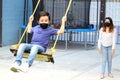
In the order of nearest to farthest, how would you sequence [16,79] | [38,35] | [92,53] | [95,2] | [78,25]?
1. [38,35]
2. [16,79]
3. [92,53]
4. [78,25]
5. [95,2]

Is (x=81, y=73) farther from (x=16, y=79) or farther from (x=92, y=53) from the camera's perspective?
(x=92, y=53)

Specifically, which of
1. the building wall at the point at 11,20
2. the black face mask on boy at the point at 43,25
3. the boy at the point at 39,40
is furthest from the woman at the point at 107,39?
the building wall at the point at 11,20

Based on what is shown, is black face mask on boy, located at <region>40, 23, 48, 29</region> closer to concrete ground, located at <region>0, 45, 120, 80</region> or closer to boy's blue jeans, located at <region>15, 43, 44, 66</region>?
boy's blue jeans, located at <region>15, 43, 44, 66</region>

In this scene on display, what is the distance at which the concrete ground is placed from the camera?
995 cm

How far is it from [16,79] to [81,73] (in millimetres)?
1862

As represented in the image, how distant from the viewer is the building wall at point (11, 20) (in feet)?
53.9

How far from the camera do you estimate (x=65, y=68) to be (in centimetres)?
1124

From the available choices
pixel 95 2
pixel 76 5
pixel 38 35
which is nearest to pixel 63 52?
pixel 76 5

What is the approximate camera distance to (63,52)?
48.7 feet

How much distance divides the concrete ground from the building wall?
1.85 m

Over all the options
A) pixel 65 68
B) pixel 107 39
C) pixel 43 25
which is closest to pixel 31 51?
pixel 43 25

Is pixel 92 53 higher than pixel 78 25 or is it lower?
lower

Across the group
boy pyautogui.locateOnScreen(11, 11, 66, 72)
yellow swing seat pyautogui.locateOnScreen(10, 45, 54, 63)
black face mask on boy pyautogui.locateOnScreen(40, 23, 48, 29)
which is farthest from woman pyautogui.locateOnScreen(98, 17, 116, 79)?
yellow swing seat pyautogui.locateOnScreen(10, 45, 54, 63)

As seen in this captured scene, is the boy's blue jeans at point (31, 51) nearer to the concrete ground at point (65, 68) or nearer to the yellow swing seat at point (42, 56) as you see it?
the yellow swing seat at point (42, 56)
